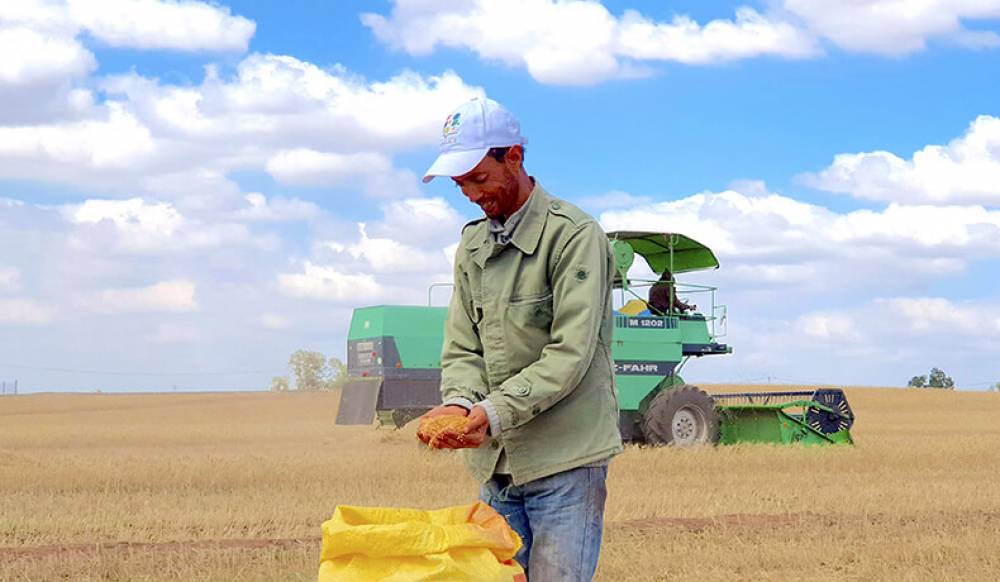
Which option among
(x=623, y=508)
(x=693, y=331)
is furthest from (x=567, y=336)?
(x=693, y=331)

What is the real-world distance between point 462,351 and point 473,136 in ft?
2.25

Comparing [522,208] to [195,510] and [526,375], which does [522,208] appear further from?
[195,510]

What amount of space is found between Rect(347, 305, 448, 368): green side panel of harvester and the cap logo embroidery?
1388cm

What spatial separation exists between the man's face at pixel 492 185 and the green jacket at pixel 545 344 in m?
0.07

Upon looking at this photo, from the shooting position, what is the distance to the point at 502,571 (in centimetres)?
318

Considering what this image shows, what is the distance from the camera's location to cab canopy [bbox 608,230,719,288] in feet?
55.9

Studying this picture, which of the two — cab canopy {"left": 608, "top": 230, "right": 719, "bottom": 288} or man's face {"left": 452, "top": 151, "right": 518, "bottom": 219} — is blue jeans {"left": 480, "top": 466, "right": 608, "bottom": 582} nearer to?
man's face {"left": 452, "top": 151, "right": 518, "bottom": 219}

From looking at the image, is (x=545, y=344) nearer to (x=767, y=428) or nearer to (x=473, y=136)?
(x=473, y=136)

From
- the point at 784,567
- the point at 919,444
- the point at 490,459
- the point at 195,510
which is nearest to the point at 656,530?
the point at 784,567

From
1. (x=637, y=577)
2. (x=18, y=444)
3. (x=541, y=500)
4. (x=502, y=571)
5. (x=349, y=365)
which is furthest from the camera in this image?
(x=18, y=444)

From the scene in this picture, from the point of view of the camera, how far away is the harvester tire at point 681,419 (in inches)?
677

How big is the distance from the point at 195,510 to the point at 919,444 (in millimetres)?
13155

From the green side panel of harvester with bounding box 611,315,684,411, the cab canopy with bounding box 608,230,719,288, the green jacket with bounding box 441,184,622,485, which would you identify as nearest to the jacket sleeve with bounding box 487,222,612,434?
the green jacket with bounding box 441,184,622,485

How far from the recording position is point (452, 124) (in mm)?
→ 3455
